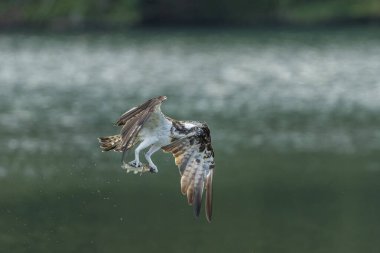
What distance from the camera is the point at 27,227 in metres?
22.5

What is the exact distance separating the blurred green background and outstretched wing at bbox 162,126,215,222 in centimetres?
487

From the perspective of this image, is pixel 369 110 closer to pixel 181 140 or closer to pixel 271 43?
pixel 181 140

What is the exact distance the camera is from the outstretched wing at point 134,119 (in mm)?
14656

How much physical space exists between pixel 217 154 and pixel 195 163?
15.4 m

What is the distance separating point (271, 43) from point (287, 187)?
47.2 meters

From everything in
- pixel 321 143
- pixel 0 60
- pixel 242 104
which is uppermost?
pixel 0 60

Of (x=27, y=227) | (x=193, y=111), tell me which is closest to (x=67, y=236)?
(x=27, y=227)

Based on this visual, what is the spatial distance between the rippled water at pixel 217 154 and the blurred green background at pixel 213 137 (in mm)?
67

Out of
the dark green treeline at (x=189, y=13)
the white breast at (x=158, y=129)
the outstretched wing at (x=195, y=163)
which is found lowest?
the outstretched wing at (x=195, y=163)

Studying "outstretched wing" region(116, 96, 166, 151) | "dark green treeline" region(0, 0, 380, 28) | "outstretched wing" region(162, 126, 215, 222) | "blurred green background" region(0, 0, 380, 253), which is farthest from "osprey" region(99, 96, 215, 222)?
"dark green treeline" region(0, 0, 380, 28)

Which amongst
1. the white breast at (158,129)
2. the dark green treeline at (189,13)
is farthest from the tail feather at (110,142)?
the dark green treeline at (189,13)

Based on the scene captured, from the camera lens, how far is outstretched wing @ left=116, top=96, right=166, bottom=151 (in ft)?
48.1

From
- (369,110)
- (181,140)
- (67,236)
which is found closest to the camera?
(181,140)

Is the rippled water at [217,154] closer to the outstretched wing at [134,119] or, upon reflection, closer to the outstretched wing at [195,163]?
the outstretched wing at [195,163]
